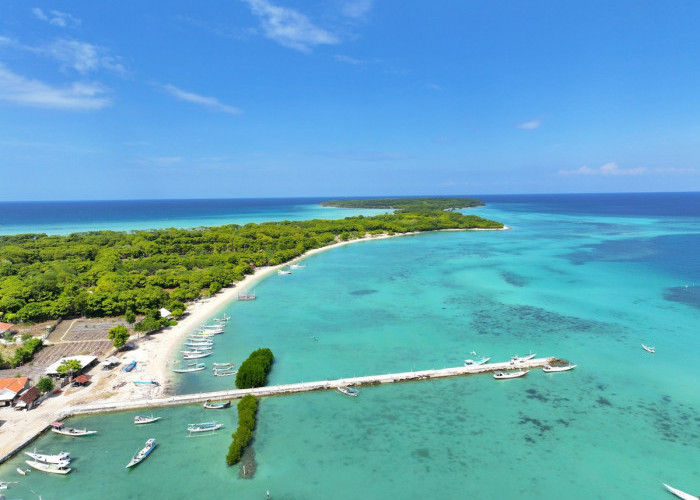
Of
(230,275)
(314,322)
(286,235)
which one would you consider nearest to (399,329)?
(314,322)

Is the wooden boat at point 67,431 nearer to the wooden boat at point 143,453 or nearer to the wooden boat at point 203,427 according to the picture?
the wooden boat at point 143,453

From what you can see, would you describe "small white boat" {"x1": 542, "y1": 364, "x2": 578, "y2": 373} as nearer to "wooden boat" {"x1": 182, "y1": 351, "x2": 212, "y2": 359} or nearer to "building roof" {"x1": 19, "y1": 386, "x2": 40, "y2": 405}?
"wooden boat" {"x1": 182, "y1": 351, "x2": 212, "y2": 359}

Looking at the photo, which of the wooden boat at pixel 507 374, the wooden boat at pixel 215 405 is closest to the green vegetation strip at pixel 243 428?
the wooden boat at pixel 215 405

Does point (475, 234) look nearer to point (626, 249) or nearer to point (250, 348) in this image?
point (626, 249)

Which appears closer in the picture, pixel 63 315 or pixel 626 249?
pixel 63 315

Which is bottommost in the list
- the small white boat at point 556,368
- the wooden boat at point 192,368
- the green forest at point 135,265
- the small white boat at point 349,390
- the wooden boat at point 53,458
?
the wooden boat at point 53,458

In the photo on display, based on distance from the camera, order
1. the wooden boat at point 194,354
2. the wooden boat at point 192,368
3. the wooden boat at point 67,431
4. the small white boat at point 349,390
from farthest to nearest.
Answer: the wooden boat at point 194,354 → the wooden boat at point 192,368 → the small white boat at point 349,390 → the wooden boat at point 67,431

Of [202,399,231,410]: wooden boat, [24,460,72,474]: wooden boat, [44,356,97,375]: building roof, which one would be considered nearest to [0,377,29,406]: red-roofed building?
[44,356,97,375]: building roof
